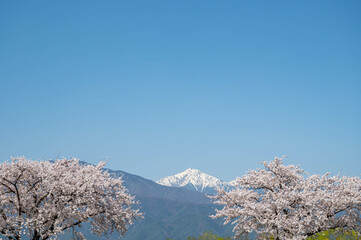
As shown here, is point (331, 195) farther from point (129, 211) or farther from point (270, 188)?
point (129, 211)

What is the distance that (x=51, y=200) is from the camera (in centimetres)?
3119

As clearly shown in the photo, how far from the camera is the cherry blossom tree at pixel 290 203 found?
29.5m

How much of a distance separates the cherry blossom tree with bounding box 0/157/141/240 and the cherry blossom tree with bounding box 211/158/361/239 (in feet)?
35.4

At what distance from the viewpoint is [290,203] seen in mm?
31016

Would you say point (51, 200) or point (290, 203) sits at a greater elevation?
point (290, 203)

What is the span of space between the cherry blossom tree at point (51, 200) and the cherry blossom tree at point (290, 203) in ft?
35.4

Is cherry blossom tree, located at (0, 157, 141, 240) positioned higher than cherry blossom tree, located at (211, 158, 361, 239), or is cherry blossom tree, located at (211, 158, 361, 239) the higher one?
cherry blossom tree, located at (211, 158, 361, 239)

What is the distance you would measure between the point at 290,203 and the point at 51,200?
67.2 ft

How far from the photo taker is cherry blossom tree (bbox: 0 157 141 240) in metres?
29.3

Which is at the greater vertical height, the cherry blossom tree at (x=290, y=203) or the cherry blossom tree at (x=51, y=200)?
the cherry blossom tree at (x=290, y=203)

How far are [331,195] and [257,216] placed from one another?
25.8 ft

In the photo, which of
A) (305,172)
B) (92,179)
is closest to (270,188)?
(305,172)

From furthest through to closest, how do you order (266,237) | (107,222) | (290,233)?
(107,222)
(266,237)
(290,233)

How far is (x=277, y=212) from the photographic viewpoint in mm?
30312
